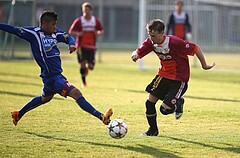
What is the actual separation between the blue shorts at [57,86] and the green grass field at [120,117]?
0.60 meters

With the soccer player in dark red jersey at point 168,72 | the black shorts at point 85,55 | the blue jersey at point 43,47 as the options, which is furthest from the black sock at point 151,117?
the black shorts at point 85,55

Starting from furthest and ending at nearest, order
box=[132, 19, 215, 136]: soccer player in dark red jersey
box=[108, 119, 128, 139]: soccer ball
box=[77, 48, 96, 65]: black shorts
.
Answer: box=[77, 48, 96, 65]: black shorts, box=[132, 19, 215, 136]: soccer player in dark red jersey, box=[108, 119, 128, 139]: soccer ball

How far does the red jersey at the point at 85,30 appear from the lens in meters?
17.1

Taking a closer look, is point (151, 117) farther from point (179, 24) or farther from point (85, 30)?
point (179, 24)

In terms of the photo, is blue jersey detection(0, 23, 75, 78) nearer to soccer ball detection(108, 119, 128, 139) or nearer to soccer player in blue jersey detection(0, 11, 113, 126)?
soccer player in blue jersey detection(0, 11, 113, 126)

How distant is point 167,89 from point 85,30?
8.20 metres

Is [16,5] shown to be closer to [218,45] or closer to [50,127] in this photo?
[218,45]

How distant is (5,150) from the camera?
7.91 metres

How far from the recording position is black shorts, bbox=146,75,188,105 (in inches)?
365

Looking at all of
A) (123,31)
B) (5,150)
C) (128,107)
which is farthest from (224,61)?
(5,150)

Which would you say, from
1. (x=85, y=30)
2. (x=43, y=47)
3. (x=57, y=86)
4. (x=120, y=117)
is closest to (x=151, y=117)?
(x=57, y=86)

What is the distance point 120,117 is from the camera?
11016 millimetres

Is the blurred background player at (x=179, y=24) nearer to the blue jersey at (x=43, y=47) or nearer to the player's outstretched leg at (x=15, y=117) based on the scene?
the blue jersey at (x=43, y=47)

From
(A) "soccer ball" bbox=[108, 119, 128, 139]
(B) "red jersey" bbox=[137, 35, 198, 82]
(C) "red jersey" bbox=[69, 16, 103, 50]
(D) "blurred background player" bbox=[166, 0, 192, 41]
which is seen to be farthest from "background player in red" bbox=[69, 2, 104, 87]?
(A) "soccer ball" bbox=[108, 119, 128, 139]
